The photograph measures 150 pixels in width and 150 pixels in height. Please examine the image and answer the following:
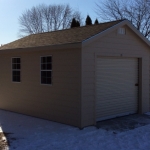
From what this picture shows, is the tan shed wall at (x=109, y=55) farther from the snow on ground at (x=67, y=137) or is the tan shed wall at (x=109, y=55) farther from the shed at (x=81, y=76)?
the snow on ground at (x=67, y=137)

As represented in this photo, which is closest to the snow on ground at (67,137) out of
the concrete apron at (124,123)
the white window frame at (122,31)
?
the concrete apron at (124,123)

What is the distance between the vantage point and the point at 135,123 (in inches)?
359

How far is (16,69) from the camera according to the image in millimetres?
11227

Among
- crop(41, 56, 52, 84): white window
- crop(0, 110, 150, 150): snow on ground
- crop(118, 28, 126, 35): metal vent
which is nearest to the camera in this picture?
crop(0, 110, 150, 150): snow on ground

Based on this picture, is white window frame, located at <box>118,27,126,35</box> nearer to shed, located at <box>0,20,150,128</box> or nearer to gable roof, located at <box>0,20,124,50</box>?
shed, located at <box>0,20,150,128</box>

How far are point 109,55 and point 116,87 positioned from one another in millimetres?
1378

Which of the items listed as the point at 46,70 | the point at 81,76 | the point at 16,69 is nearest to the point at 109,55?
the point at 81,76

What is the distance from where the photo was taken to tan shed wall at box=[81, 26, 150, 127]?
8.45 m

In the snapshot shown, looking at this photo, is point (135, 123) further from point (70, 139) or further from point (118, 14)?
point (118, 14)

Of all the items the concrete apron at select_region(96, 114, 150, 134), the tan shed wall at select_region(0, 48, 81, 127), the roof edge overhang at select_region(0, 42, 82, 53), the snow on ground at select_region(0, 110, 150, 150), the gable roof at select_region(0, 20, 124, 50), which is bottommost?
the snow on ground at select_region(0, 110, 150, 150)

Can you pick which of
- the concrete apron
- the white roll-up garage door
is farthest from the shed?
the concrete apron

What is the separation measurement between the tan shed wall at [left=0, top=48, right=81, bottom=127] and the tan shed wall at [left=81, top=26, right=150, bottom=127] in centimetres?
24

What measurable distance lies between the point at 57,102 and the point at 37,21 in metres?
33.7

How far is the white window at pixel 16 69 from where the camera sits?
11.1 m
